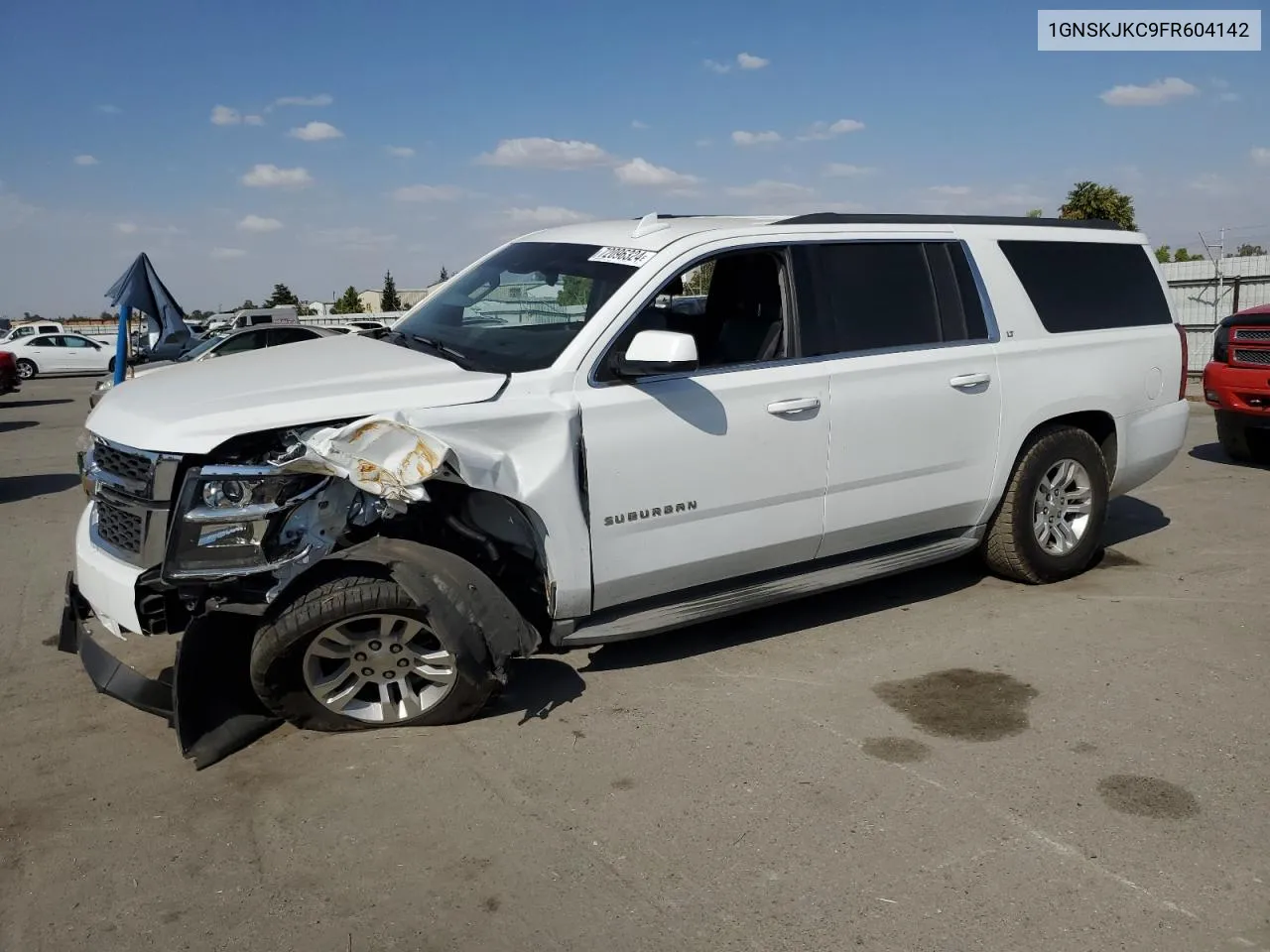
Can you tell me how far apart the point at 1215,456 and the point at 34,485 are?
38.1 feet

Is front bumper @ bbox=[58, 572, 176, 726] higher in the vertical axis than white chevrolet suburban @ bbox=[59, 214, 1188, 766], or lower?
lower

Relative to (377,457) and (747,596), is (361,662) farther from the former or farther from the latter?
(747,596)

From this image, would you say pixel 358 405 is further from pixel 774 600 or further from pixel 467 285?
pixel 774 600

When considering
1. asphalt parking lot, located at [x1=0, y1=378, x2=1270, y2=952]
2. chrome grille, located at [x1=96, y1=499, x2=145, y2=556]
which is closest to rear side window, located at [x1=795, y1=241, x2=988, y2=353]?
asphalt parking lot, located at [x1=0, y1=378, x2=1270, y2=952]

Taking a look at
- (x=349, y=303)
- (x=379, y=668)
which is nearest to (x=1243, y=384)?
(x=379, y=668)

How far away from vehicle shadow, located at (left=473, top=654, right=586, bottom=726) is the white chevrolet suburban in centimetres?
18

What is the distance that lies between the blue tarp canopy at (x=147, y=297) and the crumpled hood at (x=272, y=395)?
36.1 feet

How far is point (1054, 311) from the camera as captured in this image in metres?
5.53

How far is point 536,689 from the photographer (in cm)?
447

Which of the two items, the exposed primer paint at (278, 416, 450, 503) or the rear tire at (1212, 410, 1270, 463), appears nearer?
the exposed primer paint at (278, 416, 450, 503)

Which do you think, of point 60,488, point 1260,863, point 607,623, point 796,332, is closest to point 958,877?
point 1260,863

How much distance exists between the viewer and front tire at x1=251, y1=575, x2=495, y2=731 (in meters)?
3.74

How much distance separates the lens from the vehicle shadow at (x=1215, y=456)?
9.48 m

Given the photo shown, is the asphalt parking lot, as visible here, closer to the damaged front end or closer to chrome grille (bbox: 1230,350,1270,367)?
the damaged front end
